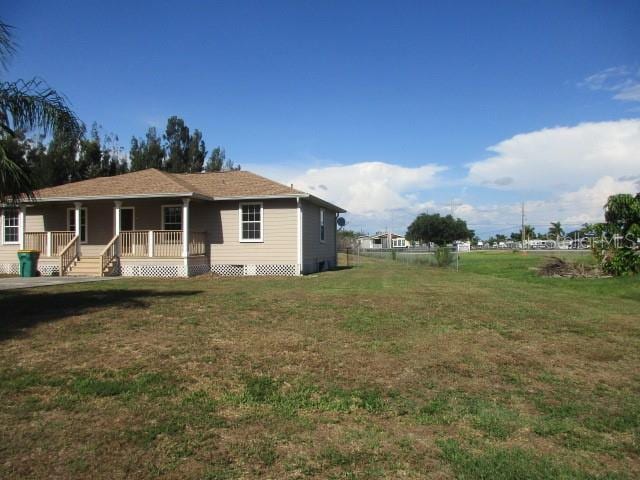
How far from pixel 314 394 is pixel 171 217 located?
17.6 metres

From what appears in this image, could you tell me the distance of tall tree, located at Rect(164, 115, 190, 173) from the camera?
130ft

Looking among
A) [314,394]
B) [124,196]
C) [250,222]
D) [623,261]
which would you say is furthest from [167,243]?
[623,261]

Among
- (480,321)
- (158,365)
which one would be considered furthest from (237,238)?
(158,365)

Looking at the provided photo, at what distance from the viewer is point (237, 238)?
20891 mm

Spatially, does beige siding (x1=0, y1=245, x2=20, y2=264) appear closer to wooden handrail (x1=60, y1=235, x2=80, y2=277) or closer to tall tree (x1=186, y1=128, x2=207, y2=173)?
wooden handrail (x1=60, y1=235, x2=80, y2=277)

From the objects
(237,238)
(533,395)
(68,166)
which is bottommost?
(533,395)

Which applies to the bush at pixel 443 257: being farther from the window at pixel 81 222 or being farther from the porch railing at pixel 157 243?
the window at pixel 81 222

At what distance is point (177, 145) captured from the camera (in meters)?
40.0

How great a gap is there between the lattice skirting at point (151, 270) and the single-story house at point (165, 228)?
38mm

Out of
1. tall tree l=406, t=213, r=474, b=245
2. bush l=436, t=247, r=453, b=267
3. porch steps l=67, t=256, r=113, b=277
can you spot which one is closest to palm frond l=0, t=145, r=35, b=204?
porch steps l=67, t=256, r=113, b=277

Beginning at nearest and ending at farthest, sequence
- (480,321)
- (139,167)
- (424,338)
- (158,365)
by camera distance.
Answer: (158,365), (424,338), (480,321), (139,167)

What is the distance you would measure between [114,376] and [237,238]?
15.4 meters

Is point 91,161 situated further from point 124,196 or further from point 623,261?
point 623,261

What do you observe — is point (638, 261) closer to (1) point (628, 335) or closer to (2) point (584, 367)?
(1) point (628, 335)
